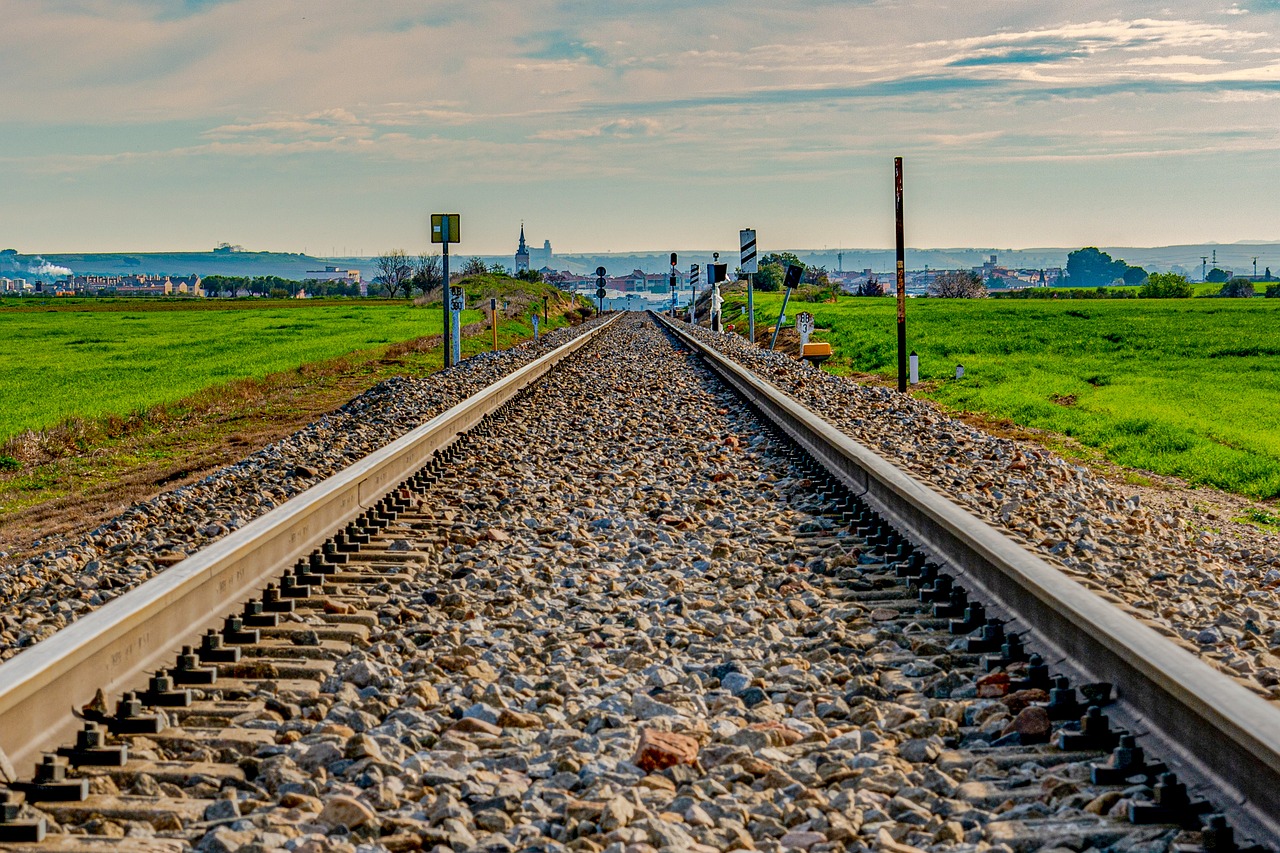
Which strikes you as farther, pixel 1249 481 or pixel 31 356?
pixel 31 356

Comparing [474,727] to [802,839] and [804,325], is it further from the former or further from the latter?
[804,325]

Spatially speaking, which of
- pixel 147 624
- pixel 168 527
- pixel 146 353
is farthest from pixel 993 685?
pixel 146 353

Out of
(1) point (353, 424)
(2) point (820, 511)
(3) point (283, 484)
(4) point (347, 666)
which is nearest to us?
(4) point (347, 666)

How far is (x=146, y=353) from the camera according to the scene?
40.7 metres

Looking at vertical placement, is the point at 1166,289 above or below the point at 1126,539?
above

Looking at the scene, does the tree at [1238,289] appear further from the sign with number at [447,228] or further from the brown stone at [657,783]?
the brown stone at [657,783]

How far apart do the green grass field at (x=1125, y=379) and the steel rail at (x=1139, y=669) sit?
6.18 metres

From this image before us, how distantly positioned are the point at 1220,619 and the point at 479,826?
140 inches

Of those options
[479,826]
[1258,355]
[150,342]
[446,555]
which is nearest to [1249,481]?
[446,555]

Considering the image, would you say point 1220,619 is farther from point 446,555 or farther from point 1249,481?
point 1249,481

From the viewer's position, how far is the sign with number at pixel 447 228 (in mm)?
24469

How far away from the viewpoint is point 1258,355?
31.5 metres

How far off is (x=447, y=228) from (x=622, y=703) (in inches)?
817

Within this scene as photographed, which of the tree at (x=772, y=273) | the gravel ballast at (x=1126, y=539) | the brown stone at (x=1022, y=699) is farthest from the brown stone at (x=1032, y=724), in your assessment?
the tree at (x=772, y=273)
